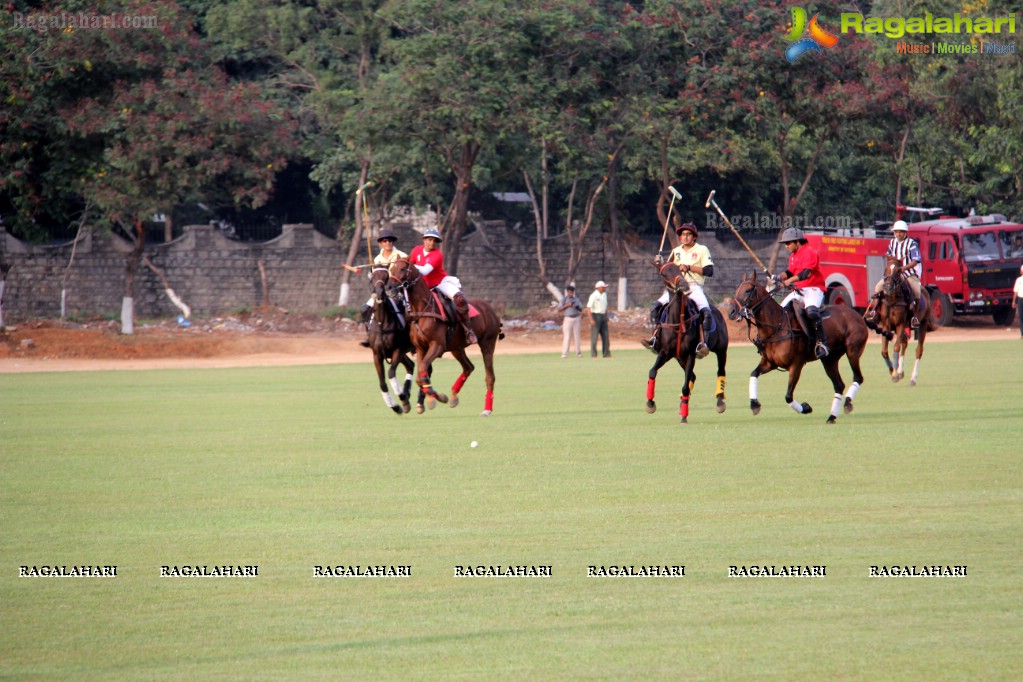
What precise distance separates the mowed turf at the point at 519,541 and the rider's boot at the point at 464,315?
138cm

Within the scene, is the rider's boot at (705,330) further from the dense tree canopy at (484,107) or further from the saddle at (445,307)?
the dense tree canopy at (484,107)

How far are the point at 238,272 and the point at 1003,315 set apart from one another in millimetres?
25003

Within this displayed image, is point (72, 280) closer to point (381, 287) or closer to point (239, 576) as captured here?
point (381, 287)

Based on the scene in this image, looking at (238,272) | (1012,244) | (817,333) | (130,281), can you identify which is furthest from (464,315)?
(1012,244)

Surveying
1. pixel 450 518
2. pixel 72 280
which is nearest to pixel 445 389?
pixel 450 518

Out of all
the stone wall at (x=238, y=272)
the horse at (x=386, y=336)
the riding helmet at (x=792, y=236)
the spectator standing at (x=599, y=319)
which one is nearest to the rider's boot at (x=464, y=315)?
the horse at (x=386, y=336)

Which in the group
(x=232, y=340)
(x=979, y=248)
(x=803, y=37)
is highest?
(x=803, y=37)

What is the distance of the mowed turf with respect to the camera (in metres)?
7.10

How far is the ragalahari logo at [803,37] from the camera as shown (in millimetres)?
44438

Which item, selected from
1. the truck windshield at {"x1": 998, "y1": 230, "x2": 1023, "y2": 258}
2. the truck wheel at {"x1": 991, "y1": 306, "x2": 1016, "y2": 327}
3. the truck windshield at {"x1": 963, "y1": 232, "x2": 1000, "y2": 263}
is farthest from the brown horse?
the truck wheel at {"x1": 991, "y1": 306, "x2": 1016, "y2": 327}

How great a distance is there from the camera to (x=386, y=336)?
19.5 m

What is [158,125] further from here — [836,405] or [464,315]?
[836,405]

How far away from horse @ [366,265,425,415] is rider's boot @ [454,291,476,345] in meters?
0.87

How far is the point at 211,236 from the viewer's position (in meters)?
45.4
